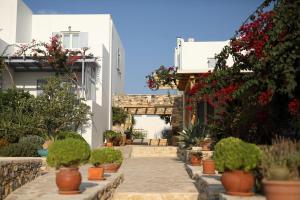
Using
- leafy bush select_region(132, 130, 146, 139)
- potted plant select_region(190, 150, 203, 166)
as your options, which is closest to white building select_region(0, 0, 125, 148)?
potted plant select_region(190, 150, 203, 166)

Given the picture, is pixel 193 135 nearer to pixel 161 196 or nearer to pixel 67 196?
pixel 161 196

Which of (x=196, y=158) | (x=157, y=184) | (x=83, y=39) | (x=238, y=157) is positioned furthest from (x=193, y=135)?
(x=83, y=39)

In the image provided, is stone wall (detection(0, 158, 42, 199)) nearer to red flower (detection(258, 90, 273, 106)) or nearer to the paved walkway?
the paved walkway

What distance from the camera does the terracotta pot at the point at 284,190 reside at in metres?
5.88

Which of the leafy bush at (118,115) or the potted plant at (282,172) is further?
the leafy bush at (118,115)

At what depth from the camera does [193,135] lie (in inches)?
722

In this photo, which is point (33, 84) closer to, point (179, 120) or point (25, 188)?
point (179, 120)

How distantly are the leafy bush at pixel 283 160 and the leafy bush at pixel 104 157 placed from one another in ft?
19.9

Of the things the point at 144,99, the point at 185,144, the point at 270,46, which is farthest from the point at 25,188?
the point at 144,99

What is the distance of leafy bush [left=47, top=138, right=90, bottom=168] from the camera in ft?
30.2

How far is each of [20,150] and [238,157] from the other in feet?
34.0

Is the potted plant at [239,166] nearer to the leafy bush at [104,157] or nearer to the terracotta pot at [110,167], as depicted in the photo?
the leafy bush at [104,157]

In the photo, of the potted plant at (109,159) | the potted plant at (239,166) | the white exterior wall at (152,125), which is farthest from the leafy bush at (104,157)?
the white exterior wall at (152,125)

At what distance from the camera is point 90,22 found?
27.1 metres
